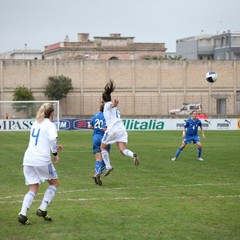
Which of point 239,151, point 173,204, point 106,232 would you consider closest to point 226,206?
point 173,204

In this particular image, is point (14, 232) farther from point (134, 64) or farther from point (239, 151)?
point (134, 64)

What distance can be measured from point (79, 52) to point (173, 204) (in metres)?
109

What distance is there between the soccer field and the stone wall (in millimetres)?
62104

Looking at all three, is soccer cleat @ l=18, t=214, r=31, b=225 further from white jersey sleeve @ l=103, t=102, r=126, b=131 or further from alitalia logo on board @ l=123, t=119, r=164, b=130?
alitalia logo on board @ l=123, t=119, r=164, b=130

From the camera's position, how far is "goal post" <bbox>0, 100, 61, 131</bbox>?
58.9 meters

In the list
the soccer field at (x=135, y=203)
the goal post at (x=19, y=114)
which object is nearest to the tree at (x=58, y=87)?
the goal post at (x=19, y=114)

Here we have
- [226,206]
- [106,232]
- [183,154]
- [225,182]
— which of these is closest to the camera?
[106,232]

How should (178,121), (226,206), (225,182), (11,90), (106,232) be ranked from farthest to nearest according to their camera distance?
(11,90) → (178,121) → (225,182) → (226,206) → (106,232)

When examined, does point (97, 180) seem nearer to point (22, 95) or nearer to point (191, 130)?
point (191, 130)

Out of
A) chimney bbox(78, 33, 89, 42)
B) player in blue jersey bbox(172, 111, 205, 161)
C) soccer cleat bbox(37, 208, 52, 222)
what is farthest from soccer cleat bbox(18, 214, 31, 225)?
chimney bbox(78, 33, 89, 42)

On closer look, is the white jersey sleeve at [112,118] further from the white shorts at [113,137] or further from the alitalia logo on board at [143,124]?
the alitalia logo on board at [143,124]

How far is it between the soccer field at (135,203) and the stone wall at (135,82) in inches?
2445

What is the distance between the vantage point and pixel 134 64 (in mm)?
88688

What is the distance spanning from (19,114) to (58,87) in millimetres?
20260
